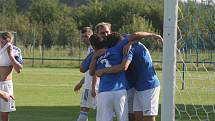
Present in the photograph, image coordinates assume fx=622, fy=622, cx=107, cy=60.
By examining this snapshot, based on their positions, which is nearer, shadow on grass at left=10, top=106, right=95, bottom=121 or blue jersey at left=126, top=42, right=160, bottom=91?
blue jersey at left=126, top=42, right=160, bottom=91

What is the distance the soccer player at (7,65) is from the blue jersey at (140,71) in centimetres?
275

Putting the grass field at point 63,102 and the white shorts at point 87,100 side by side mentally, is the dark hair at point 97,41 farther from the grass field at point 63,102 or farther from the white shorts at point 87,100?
the white shorts at point 87,100

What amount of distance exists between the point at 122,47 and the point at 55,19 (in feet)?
236

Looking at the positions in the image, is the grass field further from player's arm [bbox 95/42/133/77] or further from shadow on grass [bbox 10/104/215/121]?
player's arm [bbox 95/42/133/77]

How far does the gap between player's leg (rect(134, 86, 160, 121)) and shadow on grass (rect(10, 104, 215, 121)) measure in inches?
155

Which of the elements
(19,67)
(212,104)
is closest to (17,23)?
(212,104)

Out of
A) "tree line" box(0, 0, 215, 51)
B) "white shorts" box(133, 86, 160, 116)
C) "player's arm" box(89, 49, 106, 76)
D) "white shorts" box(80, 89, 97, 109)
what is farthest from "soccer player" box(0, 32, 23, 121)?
"tree line" box(0, 0, 215, 51)

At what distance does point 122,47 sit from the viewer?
8.62 meters

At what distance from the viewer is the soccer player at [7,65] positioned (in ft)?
36.6

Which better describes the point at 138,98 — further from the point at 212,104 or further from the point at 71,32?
the point at 71,32

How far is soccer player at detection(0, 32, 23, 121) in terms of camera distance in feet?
36.6

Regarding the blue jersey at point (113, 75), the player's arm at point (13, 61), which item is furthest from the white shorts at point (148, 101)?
the player's arm at point (13, 61)

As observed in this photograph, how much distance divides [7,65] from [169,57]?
4.96m

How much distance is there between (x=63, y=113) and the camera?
1529cm
